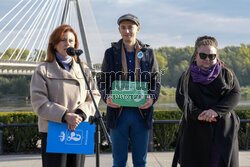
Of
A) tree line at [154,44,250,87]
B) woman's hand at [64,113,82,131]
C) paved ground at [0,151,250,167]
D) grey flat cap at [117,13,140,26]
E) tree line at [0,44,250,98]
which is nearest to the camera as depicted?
woman's hand at [64,113,82,131]

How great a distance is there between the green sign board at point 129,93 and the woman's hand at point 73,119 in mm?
563

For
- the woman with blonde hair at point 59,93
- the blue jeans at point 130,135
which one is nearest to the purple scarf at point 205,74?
the blue jeans at point 130,135

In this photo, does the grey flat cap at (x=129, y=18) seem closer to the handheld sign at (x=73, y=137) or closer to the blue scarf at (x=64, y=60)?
the blue scarf at (x=64, y=60)

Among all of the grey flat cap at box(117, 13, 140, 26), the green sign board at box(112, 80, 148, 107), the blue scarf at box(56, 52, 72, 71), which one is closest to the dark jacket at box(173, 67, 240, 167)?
the green sign board at box(112, 80, 148, 107)

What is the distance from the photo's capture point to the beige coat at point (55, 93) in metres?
2.50

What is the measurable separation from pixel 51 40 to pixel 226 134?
156cm

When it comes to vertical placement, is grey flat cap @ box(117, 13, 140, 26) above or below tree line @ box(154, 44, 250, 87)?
above

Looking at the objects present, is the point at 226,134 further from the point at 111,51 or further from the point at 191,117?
the point at 111,51

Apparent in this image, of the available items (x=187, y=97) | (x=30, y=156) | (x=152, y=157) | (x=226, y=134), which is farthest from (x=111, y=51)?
(x=30, y=156)

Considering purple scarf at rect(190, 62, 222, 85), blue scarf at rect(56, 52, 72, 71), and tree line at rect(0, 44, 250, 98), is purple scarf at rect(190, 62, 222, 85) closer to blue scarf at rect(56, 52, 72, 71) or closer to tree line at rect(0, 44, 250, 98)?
blue scarf at rect(56, 52, 72, 71)

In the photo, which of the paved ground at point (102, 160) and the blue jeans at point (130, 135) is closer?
the blue jeans at point (130, 135)

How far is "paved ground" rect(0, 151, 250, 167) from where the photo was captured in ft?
16.6

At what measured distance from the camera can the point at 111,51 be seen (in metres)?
3.11

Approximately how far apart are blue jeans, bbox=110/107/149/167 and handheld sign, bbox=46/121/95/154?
525 mm
